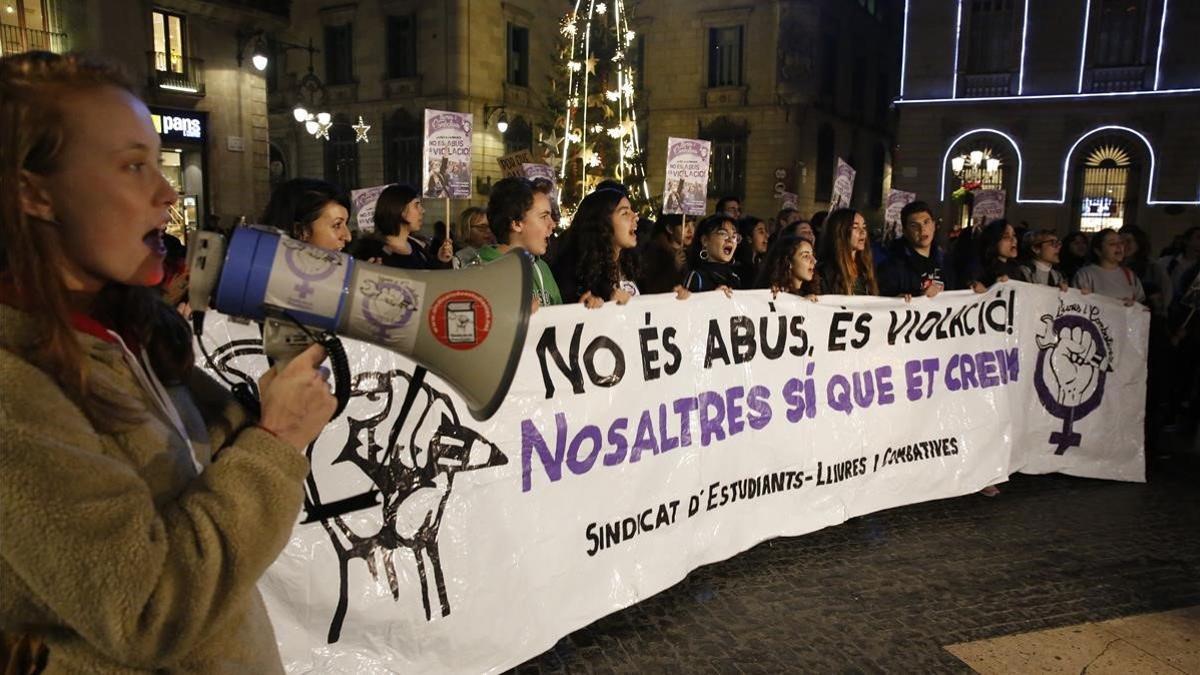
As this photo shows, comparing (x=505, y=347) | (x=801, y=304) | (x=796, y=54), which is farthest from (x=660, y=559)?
(x=796, y=54)

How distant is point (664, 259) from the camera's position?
6.07 metres

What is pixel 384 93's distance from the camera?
91.4ft

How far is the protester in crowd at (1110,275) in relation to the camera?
6.06 metres

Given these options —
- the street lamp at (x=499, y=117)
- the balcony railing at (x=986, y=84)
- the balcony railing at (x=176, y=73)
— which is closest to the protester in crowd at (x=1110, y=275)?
the balcony railing at (x=176, y=73)

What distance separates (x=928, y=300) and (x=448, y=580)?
338cm

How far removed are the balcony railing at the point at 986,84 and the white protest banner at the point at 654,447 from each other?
22271 millimetres

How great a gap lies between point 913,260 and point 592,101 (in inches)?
233

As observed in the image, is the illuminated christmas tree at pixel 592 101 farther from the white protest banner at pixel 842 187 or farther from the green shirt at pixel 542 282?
the green shirt at pixel 542 282

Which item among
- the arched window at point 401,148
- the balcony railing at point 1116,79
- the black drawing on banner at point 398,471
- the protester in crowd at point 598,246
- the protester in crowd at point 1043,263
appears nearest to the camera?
the black drawing on banner at point 398,471

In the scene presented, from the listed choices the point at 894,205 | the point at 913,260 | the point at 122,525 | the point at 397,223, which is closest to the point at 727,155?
the point at 894,205

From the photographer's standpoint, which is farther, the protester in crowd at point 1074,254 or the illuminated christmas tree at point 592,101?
the illuminated christmas tree at point 592,101

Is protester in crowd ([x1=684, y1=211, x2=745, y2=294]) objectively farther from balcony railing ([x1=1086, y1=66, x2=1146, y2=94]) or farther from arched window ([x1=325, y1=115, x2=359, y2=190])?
arched window ([x1=325, y1=115, x2=359, y2=190])

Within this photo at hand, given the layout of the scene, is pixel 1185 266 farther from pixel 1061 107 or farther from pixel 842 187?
pixel 1061 107

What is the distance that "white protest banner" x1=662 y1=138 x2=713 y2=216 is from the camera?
736 centimetres
